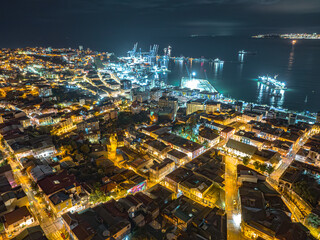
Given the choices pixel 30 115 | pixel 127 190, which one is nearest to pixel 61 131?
pixel 30 115

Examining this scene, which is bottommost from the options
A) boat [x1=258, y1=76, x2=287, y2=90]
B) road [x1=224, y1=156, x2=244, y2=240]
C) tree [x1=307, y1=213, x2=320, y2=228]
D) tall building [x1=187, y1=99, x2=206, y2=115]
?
road [x1=224, y1=156, x2=244, y2=240]

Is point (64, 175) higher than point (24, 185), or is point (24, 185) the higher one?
point (64, 175)

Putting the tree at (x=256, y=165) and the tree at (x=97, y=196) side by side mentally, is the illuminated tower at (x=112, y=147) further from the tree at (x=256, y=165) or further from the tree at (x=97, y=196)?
the tree at (x=256, y=165)

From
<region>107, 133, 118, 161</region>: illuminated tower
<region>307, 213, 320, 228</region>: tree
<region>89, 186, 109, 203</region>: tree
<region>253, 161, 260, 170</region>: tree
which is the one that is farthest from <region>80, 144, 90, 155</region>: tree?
<region>307, 213, 320, 228</region>: tree

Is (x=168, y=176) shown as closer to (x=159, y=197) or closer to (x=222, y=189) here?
(x=159, y=197)

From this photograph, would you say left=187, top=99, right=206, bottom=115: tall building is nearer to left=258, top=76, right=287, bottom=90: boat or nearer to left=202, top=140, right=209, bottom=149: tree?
Result: left=202, top=140, right=209, bottom=149: tree

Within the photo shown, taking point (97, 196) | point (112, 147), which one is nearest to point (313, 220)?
point (97, 196)

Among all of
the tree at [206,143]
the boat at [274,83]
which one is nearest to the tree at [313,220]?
the tree at [206,143]

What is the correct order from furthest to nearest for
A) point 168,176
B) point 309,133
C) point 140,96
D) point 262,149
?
point 140,96 → point 309,133 → point 262,149 → point 168,176
